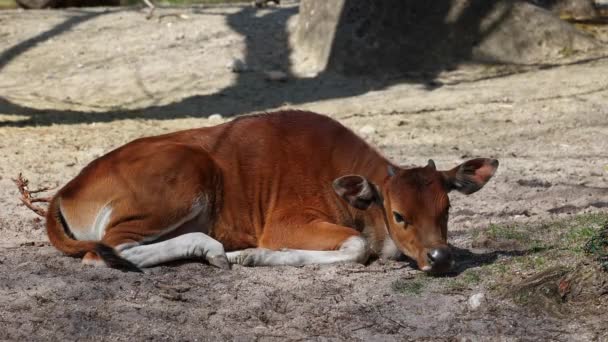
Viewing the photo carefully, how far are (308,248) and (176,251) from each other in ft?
2.39

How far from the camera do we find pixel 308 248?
18.5ft

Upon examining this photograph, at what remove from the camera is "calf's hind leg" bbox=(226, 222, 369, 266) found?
5496 mm

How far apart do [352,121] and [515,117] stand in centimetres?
153

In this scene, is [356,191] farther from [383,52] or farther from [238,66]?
[238,66]

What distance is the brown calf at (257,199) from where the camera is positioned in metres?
5.38

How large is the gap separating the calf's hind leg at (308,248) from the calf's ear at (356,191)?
0.20 metres

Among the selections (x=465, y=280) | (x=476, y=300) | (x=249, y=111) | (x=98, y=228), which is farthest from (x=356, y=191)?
(x=249, y=111)

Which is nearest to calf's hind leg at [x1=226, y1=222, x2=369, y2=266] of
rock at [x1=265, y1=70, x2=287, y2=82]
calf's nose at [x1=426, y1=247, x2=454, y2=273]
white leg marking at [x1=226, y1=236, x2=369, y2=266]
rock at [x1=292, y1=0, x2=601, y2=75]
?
white leg marking at [x1=226, y1=236, x2=369, y2=266]

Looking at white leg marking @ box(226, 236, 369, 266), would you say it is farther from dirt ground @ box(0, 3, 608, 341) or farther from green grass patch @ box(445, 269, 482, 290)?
green grass patch @ box(445, 269, 482, 290)

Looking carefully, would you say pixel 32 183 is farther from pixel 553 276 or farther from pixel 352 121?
pixel 553 276

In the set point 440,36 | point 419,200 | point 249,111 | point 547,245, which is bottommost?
point 249,111

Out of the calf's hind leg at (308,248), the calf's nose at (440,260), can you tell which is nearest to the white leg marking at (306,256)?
the calf's hind leg at (308,248)

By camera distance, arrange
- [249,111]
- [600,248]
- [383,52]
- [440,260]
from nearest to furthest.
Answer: [600,248], [440,260], [249,111], [383,52]

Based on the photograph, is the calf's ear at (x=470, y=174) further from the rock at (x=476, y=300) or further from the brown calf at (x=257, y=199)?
the rock at (x=476, y=300)
